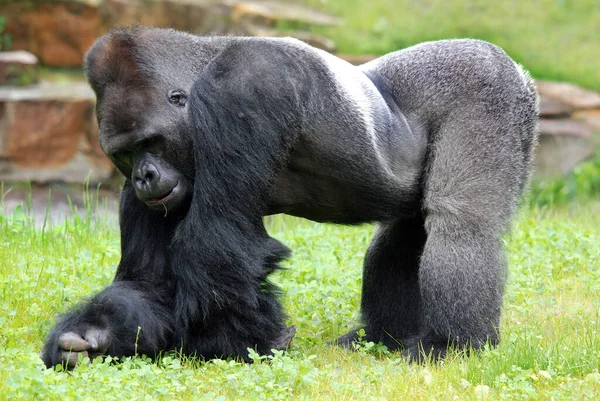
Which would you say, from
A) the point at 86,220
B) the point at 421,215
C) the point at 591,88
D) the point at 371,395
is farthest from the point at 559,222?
the point at 591,88

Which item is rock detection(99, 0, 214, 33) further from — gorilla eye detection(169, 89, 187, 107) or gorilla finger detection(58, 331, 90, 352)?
gorilla finger detection(58, 331, 90, 352)

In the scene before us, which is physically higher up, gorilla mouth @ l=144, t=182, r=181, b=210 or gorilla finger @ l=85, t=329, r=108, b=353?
gorilla mouth @ l=144, t=182, r=181, b=210

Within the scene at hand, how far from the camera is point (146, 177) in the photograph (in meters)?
3.68

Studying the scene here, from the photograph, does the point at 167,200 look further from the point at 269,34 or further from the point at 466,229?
the point at 269,34

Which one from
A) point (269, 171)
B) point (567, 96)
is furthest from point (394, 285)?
point (567, 96)

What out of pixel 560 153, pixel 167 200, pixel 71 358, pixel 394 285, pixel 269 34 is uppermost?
pixel 269 34

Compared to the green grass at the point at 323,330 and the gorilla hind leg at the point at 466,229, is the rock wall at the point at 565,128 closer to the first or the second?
the green grass at the point at 323,330

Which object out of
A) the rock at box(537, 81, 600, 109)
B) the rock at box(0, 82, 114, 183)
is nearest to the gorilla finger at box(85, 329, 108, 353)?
the rock at box(0, 82, 114, 183)

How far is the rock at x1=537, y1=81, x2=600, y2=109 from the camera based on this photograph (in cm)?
1057

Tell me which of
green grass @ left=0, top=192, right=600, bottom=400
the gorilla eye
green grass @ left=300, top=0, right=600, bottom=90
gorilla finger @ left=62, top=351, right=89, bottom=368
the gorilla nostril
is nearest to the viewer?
green grass @ left=0, top=192, right=600, bottom=400

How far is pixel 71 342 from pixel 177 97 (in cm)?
109

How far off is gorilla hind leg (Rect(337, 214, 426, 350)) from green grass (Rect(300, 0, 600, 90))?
6710 millimetres

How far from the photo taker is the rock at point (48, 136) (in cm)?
901

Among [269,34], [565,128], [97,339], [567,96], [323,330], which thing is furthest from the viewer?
[567,96]
